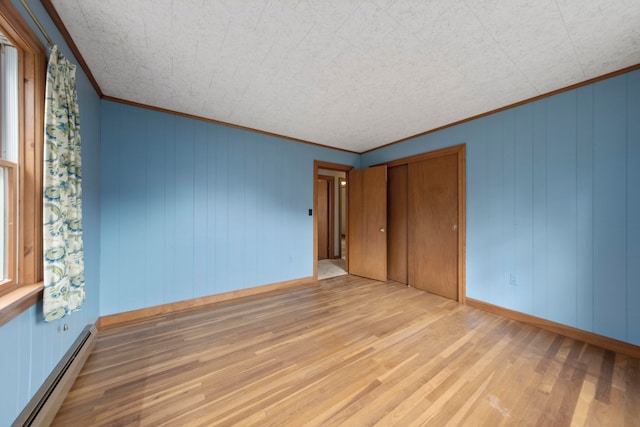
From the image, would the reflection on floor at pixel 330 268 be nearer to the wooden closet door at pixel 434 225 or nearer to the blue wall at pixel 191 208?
the blue wall at pixel 191 208

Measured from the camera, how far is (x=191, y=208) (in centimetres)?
287

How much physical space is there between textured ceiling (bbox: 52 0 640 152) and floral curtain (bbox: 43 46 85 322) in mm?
505

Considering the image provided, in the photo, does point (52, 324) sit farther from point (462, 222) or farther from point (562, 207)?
point (562, 207)

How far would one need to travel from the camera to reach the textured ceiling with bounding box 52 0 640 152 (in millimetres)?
1376

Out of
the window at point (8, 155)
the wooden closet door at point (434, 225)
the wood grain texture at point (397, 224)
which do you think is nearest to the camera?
the window at point (8, 155)

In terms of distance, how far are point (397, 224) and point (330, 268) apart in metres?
1.80

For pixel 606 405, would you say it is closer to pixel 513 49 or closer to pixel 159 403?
pixel 513 49

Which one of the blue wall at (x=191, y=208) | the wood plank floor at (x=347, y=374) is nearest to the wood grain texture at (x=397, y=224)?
the wood plank floor at (x=347, y=374)

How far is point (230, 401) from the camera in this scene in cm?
142

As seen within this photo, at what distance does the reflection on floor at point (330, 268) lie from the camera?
4.36 meters

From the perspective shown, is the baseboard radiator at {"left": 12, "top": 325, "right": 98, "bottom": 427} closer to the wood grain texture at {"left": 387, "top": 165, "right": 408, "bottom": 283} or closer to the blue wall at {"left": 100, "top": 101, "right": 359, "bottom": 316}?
the blue wall at {"left": 100, "top": 101, "right": 359, "bottom": 316}

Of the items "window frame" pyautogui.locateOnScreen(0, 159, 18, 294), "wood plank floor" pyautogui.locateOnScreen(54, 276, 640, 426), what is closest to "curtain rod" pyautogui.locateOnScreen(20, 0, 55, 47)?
"window frame" pyautogui.locateOnScreen(0, 159, 18, 294)

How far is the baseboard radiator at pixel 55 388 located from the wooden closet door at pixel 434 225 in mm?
3780

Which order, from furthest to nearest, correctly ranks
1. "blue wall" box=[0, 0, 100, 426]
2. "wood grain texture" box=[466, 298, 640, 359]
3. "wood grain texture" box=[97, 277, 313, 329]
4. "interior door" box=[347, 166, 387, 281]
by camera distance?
"interior door" box=[347, 166, 387, 281] < "wood grain texture" box=[97, 277, 313, 329] < "wood grain texture" box=[466, 298, 640, 359] < "blue wall" box=[0, 0, 100, 426]
